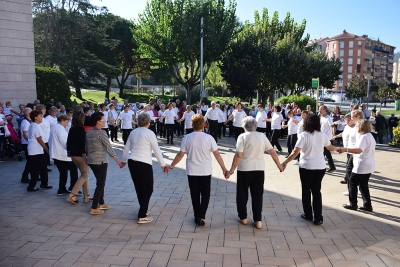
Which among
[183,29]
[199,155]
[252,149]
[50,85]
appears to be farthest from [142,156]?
[183,29]

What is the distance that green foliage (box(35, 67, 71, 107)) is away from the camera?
16.6 meters

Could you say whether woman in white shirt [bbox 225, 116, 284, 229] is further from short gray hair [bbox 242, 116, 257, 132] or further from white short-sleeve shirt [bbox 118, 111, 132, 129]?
white short-sleeve shirt [bbox 118, 111, 132, 129]

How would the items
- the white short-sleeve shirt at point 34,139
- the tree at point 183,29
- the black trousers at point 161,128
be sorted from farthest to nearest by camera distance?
the tree at point 183,29 < the black trousers at point 161,128 < the white short-sleeve shirt at point 34,139

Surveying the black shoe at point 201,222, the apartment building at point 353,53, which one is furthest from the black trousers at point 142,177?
the apartment building at point 353,53

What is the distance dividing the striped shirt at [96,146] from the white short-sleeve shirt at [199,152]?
1442mm

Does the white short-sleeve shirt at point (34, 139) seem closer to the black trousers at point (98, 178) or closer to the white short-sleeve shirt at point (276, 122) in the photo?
the black trousers at point (98, 178)

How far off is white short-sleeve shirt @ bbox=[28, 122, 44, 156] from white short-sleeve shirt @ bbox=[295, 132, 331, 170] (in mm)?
5212

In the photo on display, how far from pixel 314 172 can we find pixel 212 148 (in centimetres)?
166

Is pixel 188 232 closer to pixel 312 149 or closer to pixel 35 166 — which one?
pixel 312 149

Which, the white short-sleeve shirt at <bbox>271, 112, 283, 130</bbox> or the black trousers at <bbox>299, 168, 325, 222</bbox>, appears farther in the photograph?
the white short-sleeve shirt at <bbox>271, 112, 283, 130</bbox>

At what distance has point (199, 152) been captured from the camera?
513cm

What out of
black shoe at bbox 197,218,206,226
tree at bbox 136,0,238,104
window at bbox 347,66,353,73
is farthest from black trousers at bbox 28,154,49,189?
window at bbox 347,66,353,73

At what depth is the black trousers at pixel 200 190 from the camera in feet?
17.1

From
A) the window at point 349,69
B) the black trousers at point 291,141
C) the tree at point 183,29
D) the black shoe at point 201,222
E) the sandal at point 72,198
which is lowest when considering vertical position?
the black shoe at point 201,222
